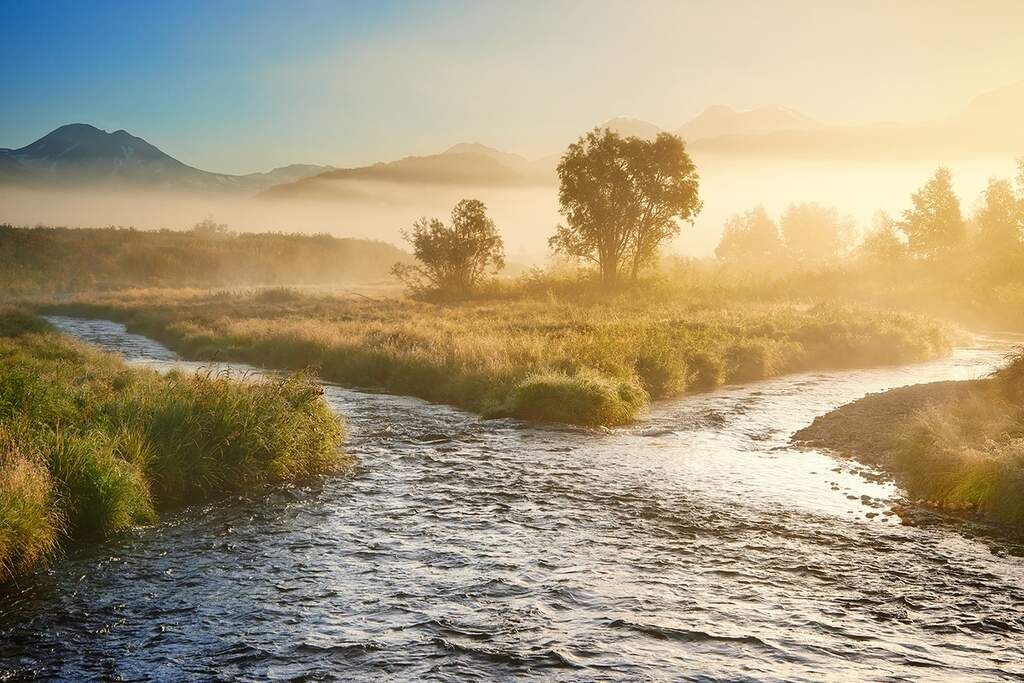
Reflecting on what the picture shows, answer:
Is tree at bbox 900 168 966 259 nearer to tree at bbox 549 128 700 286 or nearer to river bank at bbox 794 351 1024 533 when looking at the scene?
tree at bbox 549 128 700 286

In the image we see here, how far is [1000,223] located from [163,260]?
105 meters

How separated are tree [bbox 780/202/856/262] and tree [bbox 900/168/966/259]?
5165 centimetres

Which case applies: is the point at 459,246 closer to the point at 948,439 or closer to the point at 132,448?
the point at 948,439

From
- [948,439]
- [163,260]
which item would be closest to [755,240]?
[163,260]

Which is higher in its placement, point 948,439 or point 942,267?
point 942,267

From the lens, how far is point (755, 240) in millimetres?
143000

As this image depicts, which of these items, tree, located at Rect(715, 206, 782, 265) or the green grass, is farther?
tree, located at Rect(715, 206, 782, 265)

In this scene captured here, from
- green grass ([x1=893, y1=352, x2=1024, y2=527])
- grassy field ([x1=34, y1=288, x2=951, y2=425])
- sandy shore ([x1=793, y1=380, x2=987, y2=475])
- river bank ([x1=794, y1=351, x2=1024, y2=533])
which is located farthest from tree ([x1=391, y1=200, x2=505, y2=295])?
green grass ([x1=893, y1=352, x2=1024, y2=527])

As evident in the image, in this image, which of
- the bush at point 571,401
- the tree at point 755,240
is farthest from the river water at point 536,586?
the tree at point 755,240

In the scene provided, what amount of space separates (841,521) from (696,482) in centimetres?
327

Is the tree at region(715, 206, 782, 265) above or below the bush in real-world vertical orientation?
above

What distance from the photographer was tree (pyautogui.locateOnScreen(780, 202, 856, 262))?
144000 mm

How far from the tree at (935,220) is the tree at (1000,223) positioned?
3.34m

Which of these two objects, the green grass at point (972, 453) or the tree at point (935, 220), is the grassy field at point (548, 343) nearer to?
the green grass at point (972, 453)
